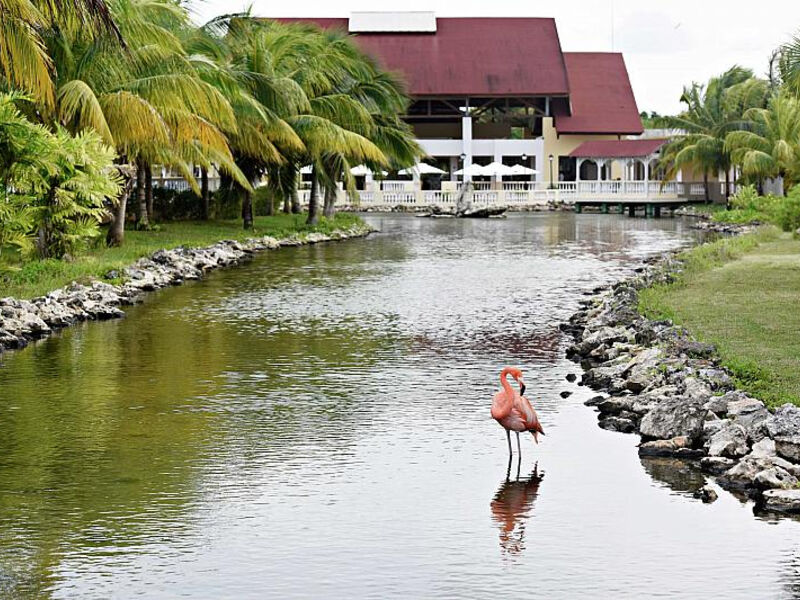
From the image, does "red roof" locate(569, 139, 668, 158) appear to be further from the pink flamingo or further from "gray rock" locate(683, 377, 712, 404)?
the pink flamingo

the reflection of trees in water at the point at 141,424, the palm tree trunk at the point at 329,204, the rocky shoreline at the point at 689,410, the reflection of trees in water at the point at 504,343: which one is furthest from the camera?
the palm tree trunk at the point at 329,204

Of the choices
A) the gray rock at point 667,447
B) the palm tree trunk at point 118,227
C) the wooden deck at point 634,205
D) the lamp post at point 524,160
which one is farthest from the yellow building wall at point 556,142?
the gray rock at point 667,447

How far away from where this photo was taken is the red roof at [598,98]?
7269 cm

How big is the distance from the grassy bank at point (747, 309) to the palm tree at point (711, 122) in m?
27.6

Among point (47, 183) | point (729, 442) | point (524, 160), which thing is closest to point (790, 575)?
point (729, 442)

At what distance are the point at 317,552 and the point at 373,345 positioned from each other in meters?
8.95

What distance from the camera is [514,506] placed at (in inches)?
380

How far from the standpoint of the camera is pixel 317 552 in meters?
8.52

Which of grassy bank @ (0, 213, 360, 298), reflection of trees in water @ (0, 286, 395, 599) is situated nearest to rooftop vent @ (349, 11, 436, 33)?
grassy bank @ (0, 213, 360, 298)

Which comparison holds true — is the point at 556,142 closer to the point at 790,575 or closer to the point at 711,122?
the point at 711,122

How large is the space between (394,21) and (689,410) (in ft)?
216

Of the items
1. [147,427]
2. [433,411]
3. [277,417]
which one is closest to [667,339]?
[433,411]

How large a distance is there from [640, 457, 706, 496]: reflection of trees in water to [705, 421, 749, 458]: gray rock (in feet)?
0.72

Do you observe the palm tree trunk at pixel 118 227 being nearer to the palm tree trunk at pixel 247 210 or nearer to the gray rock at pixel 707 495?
the palm tree trunk at pixel 247 210
